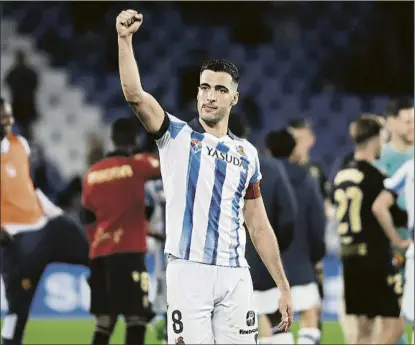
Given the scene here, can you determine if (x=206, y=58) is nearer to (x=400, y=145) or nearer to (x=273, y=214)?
(x=400, y=145)

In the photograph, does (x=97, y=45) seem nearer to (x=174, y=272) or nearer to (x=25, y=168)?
(x=25, y=168)

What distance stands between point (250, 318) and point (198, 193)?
1.92 feet

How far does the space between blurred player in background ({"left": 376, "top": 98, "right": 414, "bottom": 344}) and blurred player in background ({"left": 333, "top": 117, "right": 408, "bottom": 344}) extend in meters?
0.37

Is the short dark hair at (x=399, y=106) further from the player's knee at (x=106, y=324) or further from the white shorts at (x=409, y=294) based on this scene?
the player's knee at (x=106, y=324)

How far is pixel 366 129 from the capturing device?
22.9ft

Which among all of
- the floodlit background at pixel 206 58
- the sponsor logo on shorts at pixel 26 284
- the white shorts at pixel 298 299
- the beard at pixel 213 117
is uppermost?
the floodlit background at pixel 206 58

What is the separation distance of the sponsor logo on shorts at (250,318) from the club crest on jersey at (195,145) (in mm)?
727

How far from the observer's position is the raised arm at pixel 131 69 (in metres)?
3.82

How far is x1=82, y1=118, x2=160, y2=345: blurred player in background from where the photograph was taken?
6.75 m

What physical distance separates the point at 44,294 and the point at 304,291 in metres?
4.49

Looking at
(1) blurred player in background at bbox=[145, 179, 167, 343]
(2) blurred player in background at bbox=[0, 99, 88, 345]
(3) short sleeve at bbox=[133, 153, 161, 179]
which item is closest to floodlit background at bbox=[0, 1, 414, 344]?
(1) blurred player in background at bbox=[145, 179, 167, 343]

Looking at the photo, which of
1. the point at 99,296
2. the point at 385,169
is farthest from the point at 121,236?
the point at 385,169

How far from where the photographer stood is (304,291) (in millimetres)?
7027

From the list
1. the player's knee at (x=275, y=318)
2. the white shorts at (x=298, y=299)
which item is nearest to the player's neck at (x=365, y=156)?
the white shorts at (x=298, y=299)
